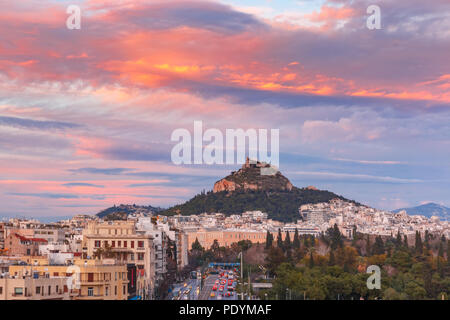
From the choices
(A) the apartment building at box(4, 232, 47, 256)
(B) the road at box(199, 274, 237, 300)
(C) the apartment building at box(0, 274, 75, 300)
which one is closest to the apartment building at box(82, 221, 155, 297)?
(B) the road at box(199, 274, 237, 300)

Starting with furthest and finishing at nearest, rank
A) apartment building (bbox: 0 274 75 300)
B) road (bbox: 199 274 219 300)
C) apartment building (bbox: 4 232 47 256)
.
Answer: apartment building (bbox: 4 232 47 256) < road (bbox: 199 274 219 300) < apartment building (bbox: 0 274 75 300)

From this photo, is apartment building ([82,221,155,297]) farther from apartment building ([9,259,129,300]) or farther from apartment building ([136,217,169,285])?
apartment building ([9,259,129,300])

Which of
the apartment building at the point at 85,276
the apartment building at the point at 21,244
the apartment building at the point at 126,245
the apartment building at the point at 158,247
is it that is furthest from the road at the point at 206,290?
the apartment building at the point at 85,276

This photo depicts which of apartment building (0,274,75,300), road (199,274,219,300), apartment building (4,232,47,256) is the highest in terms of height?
apartment building (4,232,47,256)

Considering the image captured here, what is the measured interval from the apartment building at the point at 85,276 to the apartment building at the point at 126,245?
855 inches

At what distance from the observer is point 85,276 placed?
64125 mm

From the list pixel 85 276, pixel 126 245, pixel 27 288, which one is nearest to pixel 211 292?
pixel 126 245

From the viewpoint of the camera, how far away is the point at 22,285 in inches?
2119

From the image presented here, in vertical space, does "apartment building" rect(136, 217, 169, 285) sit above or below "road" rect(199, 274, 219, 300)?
above

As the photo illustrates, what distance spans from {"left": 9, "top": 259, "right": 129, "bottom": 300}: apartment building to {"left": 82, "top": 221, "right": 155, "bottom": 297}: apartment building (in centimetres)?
2171

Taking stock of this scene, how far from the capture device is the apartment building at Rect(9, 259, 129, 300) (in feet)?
200

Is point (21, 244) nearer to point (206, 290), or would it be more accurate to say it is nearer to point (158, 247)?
point (158, 247)
